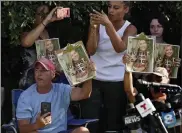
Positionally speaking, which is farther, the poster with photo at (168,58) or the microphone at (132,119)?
the poster with photo at (168,58)

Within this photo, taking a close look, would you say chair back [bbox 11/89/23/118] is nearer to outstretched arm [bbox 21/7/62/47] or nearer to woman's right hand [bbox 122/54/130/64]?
outstretched arm [bbox 21/7/62/47]

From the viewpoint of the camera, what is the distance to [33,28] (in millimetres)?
5832

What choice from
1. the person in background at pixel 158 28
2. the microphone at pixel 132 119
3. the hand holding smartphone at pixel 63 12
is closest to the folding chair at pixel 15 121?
the microphone at pixel 132 119

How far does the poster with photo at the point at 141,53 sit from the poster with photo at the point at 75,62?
17.4 inches

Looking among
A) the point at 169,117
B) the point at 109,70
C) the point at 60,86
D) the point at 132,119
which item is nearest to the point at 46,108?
the point at 60,86

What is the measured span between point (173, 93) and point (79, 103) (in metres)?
1.03

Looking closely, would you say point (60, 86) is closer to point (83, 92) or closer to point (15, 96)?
point (83, 92)

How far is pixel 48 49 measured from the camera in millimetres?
5723

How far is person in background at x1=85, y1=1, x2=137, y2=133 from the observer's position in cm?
563

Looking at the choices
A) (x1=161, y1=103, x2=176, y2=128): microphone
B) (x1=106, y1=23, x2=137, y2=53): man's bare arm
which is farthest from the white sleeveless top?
(x1=161, y1=103, x2=176, y2=128): microphone

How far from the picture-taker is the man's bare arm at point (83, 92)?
5.41 meters

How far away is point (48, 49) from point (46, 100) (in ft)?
2.06

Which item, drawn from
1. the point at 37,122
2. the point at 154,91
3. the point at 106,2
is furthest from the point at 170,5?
the point at 37,122

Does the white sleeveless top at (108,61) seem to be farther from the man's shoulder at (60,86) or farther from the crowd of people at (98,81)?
the man's shoulder at (60,86)
